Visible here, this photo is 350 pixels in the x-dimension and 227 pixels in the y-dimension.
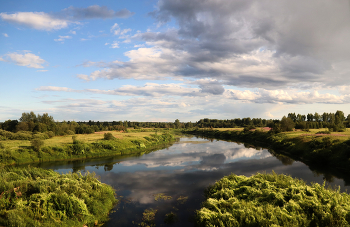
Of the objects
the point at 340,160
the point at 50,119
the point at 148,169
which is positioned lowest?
the point at 148,169

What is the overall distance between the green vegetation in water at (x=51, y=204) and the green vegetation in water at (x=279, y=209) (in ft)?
26.4

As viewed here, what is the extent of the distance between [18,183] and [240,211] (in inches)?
625

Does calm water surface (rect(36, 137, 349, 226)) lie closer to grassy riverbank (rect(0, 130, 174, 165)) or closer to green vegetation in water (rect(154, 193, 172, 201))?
green vegetation in water (rect(154, 193, 172, 201))

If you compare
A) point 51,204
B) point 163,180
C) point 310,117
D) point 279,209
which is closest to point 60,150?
point 163,180

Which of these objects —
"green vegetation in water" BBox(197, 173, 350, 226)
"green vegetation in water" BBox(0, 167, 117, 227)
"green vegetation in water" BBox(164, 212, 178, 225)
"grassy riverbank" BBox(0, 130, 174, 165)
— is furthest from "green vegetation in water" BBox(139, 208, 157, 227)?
"grassy riverbank" BBox(0, 130, 174, 165)

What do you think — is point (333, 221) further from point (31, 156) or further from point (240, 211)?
point (31, 156)

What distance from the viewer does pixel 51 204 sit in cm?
1197

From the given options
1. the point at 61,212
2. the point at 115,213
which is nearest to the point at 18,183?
the point at 61,212

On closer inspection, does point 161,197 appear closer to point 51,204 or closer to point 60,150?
point 51,204

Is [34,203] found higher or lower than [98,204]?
higher

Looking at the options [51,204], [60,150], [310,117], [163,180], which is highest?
[310,117]

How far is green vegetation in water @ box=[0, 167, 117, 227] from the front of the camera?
10680 mm

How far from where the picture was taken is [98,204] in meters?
14.6

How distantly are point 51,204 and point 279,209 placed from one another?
1422 centimetres
